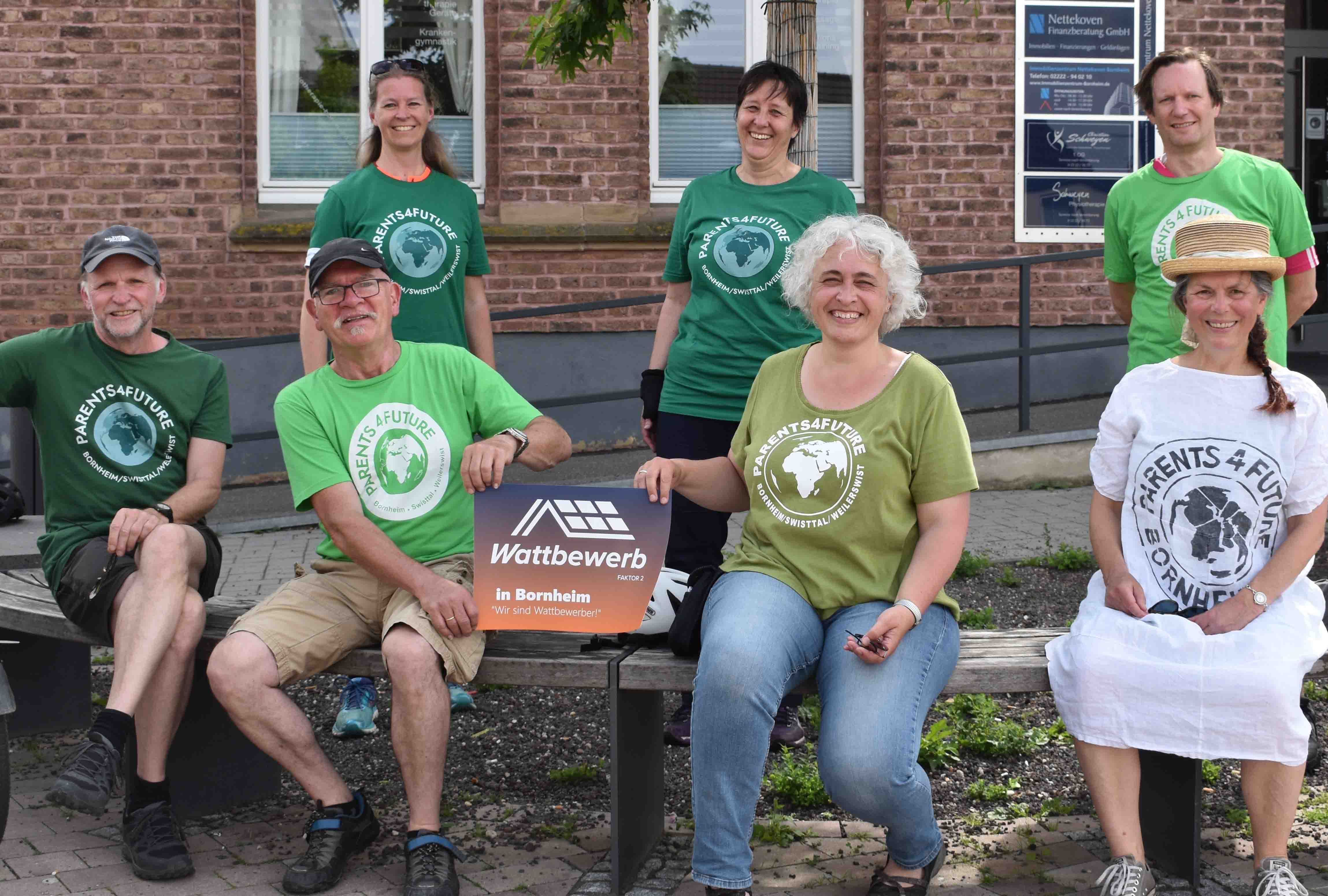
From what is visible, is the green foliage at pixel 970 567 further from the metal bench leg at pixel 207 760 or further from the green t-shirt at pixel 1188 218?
the metal bench leg at pixel 207 760

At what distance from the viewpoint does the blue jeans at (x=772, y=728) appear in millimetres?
3080

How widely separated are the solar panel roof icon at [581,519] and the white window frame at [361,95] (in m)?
5.93

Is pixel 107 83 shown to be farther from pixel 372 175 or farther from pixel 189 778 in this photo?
pixel 189 778

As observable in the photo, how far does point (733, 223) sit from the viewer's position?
4.08m

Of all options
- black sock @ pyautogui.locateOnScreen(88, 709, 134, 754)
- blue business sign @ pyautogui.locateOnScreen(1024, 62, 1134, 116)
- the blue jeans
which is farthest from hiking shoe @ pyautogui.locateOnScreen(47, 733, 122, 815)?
blue business sign @ pyautogui.locateOnScreen(1024, 62, 1134, 116)

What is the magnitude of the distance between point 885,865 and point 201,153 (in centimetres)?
689

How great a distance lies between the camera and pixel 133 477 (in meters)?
3.83

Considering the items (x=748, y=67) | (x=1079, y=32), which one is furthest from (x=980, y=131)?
(x=748, y=67)

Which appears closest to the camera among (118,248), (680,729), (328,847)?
(328,847)

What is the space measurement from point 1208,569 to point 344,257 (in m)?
2.19

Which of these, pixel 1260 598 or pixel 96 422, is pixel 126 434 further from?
pixel 1260 598

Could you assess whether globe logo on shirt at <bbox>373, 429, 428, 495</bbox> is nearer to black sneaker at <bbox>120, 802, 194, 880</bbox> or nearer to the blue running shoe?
black sneaker at <bbox>120, 802, 194, 880</bbox>

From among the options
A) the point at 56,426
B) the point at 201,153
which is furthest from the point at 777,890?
the point at 201,153

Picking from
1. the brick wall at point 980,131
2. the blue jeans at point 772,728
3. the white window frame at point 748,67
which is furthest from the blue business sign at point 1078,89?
the blue jeans at point 772,728
